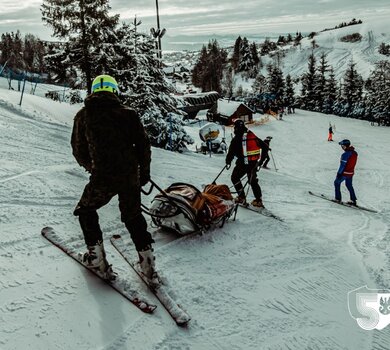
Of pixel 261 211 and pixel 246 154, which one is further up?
pixel 246 154

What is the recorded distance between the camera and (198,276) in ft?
13.7

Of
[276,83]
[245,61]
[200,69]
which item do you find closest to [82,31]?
[276,83]

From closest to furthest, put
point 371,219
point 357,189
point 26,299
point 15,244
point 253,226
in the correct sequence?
point 26,299 → point 15,244 → point 253,226 → point 371,219 → point 357,189

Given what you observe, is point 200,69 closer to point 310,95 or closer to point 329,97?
point 310,95

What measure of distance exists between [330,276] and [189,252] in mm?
1860

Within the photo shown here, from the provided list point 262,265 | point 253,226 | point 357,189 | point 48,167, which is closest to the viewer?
point 262,265

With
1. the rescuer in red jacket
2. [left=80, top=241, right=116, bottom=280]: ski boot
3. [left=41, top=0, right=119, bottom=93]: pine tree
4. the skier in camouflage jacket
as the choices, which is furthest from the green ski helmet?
[left=41, top=0, right=119, bottom=93]: pine tree

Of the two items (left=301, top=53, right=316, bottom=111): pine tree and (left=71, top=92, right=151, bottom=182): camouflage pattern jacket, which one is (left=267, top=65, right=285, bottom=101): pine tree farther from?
(left=71, top=92, right=151, bottom=182): camouflage pattern jacket

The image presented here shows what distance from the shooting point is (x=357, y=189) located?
45.3 ft

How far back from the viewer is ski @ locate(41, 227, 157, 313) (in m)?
3.34

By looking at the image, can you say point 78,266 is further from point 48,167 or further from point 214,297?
point 48,167

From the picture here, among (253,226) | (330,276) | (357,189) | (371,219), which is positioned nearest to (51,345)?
(330,276)

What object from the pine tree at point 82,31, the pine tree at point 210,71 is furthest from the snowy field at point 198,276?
the pine tree at point 210,71

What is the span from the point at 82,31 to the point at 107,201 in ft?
51.7
